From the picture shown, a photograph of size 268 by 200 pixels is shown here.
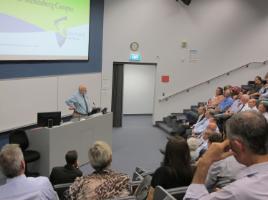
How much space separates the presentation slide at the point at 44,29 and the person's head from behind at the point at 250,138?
5.39 meters

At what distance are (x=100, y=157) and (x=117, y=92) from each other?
6.66 m

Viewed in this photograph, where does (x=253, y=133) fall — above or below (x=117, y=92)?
above

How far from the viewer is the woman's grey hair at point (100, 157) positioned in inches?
109

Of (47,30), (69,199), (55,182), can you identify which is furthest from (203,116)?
(69,199)

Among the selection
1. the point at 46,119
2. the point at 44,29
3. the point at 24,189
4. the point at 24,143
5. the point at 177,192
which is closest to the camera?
the point at 24,189

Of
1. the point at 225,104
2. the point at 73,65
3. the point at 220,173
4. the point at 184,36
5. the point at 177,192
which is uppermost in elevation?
the point at 184,36

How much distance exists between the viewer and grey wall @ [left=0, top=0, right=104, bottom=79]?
20.6 ft

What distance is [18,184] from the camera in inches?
91.5

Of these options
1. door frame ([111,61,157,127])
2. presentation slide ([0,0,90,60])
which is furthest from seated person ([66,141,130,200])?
door frame ([111,61,157,127])

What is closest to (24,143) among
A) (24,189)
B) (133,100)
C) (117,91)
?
(24,189)

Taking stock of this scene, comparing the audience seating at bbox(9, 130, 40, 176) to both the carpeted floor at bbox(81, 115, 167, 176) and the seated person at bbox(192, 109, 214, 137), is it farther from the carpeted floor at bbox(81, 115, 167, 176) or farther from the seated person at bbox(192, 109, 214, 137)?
the seated person at bbox(192, 109, 214, 137)

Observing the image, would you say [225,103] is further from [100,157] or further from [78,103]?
[100,157]

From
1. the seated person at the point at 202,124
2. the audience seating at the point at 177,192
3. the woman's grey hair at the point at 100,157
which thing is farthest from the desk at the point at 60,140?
the audience seating at the point at 177,192

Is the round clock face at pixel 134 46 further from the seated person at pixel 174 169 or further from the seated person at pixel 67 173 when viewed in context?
the seated person at pixel 174 169
